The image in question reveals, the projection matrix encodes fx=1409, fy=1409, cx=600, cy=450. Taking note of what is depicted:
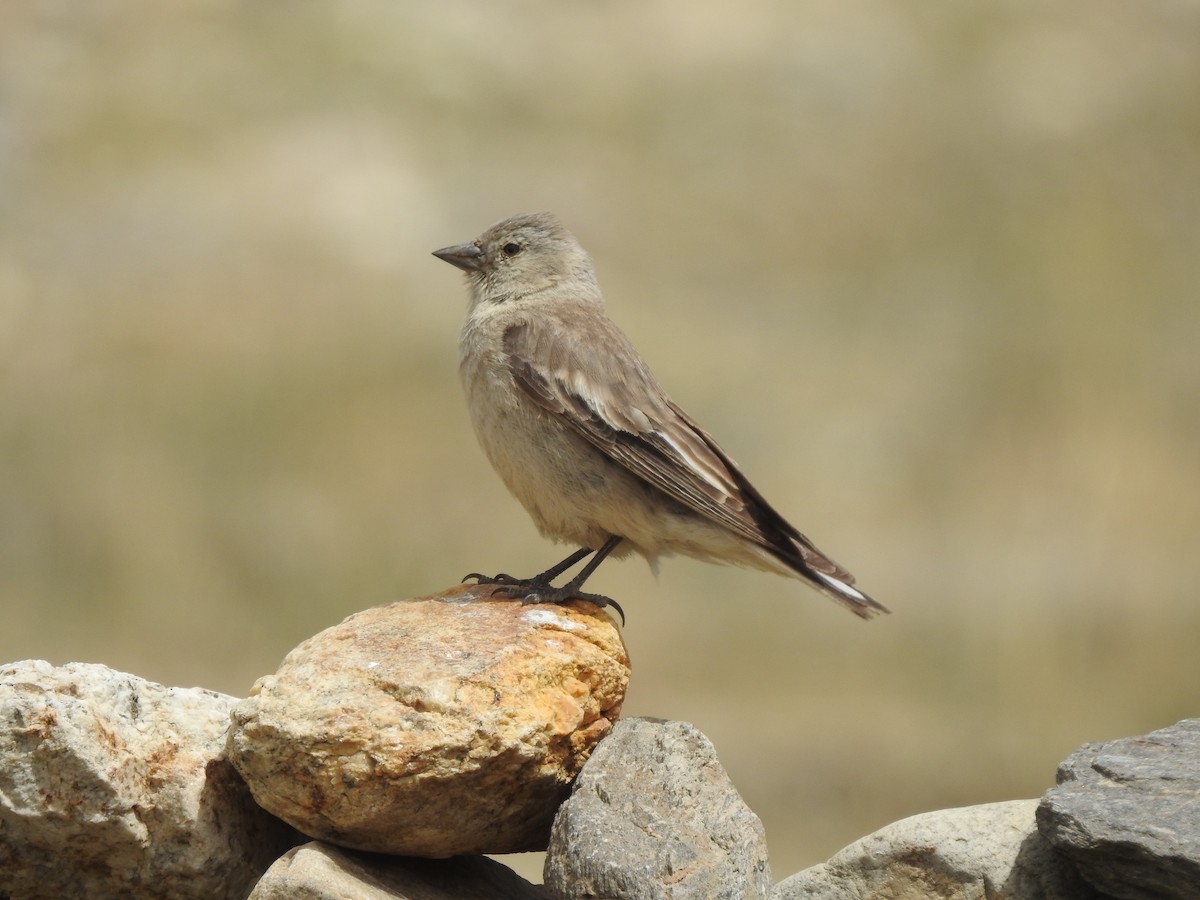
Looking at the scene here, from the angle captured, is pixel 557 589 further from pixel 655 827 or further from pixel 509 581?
pixel 655 827

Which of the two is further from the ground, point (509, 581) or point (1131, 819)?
point (509, 581)

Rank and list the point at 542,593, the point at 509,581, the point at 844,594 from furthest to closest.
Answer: the point at 509,581, the point at 844,594, the point at 542,593

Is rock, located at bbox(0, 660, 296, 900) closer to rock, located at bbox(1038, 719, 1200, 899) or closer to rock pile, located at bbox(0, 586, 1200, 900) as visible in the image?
rock pile, located at bbox(0, 586, 1200, 900)

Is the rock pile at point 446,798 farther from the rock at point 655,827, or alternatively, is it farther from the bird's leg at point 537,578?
the bird's leg at point 537,578

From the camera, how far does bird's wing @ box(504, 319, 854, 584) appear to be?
21.9 feet

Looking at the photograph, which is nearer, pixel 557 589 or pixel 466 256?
pixel 557 589

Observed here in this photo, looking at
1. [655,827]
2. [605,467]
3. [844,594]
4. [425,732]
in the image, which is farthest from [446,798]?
[844,594]

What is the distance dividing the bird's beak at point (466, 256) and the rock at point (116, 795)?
10.5 feet

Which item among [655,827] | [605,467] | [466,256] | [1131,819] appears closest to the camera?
[1131,819]

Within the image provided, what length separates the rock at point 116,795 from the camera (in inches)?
195

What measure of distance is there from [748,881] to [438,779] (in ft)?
3.84

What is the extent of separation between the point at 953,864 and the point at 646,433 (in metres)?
2.51

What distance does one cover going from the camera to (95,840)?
515cm

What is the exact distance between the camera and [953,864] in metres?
5.27
